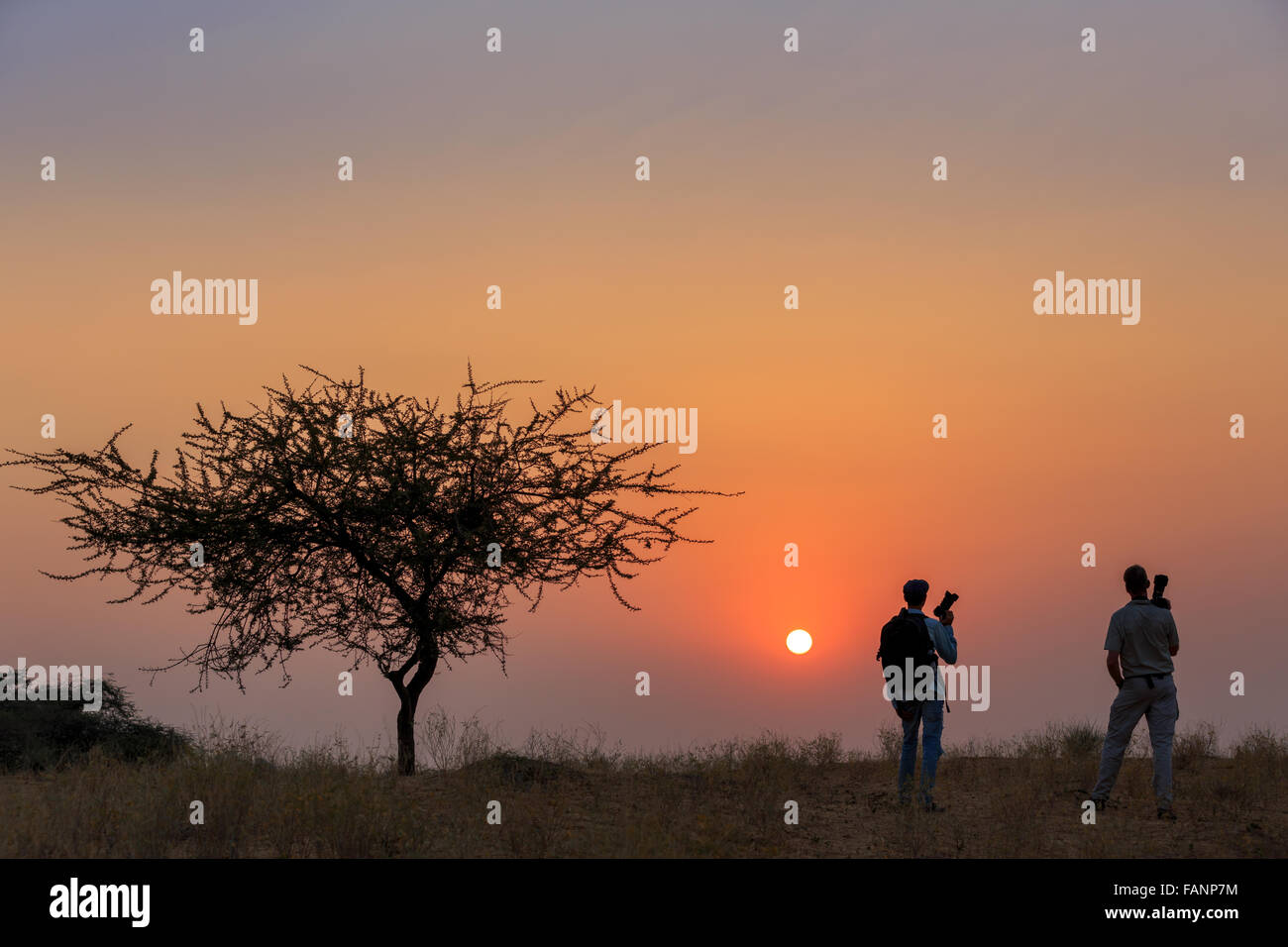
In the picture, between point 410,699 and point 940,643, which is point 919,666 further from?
point 410,699

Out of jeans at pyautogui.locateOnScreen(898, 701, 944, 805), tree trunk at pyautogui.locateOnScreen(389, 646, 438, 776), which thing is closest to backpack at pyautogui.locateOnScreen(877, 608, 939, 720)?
jeans at pyautogui.locateOnScreen(898, 701, 944, 805)

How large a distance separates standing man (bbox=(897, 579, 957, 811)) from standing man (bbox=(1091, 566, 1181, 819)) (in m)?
2.11

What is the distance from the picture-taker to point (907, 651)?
15.2 m

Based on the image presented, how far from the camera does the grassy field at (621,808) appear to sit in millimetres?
13664

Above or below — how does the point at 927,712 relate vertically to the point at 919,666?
below

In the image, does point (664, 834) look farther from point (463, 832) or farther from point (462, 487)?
point (462, 487)

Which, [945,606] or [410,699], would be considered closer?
[945,606]

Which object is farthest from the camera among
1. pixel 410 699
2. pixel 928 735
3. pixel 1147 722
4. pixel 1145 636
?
pixel 410 699

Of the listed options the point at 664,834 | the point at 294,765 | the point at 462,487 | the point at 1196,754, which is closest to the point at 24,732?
the point at 294,765

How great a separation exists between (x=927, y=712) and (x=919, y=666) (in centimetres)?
82

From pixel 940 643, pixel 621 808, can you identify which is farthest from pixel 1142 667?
pixel 621 808

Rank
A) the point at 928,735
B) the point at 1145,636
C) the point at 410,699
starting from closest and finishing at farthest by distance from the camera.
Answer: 1. the point at 1145,636
2. the point at 928,735
3. the point at 410,699

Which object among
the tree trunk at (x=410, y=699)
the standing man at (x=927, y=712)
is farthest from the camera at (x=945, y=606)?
the tree trunk at (x=410, y=699)

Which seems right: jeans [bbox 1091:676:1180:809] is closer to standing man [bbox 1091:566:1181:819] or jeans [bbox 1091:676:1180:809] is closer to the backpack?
standing man [bbox 1091:566:1181:819]
